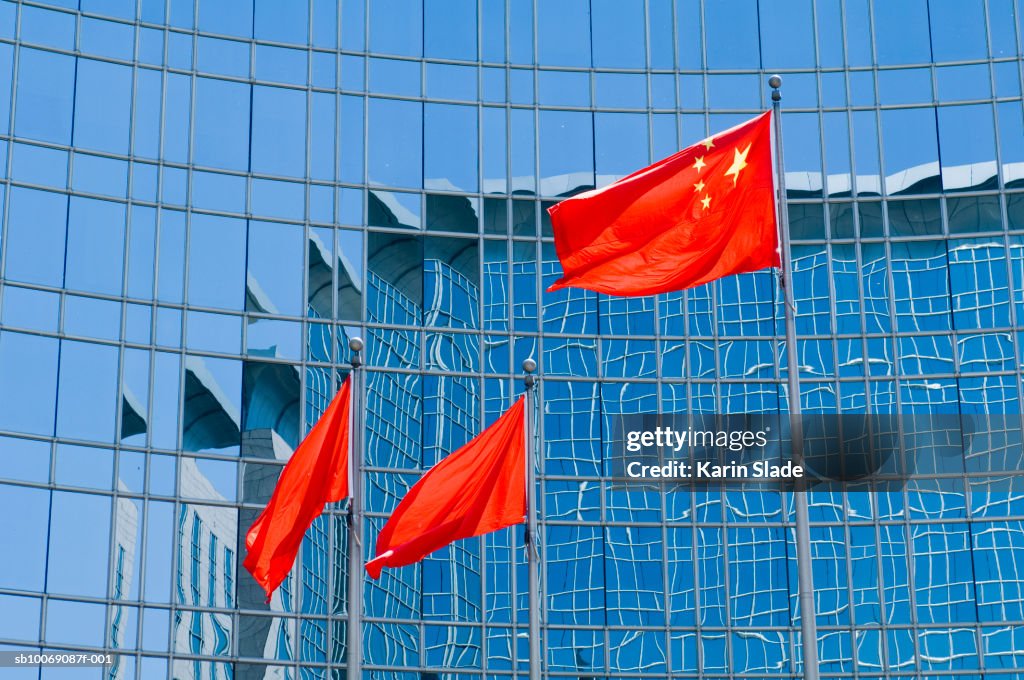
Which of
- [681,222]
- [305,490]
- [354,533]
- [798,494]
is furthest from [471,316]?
[798,494]

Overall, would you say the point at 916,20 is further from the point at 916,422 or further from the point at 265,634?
the point at 265,634

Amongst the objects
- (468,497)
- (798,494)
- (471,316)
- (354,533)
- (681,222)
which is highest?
(471,316)

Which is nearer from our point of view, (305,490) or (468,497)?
(468,497)

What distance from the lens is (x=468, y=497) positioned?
25125 mm

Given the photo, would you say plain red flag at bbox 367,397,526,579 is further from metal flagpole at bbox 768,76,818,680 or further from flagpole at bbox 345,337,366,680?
metal flagpole at bbox 768,76,818,680

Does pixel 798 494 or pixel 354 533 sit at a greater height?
pixel 354 533

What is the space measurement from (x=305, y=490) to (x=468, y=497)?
7.63 feet

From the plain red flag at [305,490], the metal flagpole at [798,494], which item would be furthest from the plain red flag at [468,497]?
the metal flagpole at [798,494]

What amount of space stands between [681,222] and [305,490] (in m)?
6.86

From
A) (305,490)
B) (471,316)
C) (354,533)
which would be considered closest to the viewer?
(354,533)

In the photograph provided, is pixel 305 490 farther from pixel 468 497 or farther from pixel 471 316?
pixel 471 316

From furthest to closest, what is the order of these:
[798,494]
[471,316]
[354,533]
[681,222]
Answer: [471,316]
[354,533]
[681,222]
[798,494]

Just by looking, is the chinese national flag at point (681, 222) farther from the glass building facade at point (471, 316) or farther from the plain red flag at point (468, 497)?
the glass building facade at point (471, 316)

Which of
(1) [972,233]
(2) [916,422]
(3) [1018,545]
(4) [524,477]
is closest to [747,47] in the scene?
(1) [972,233]
